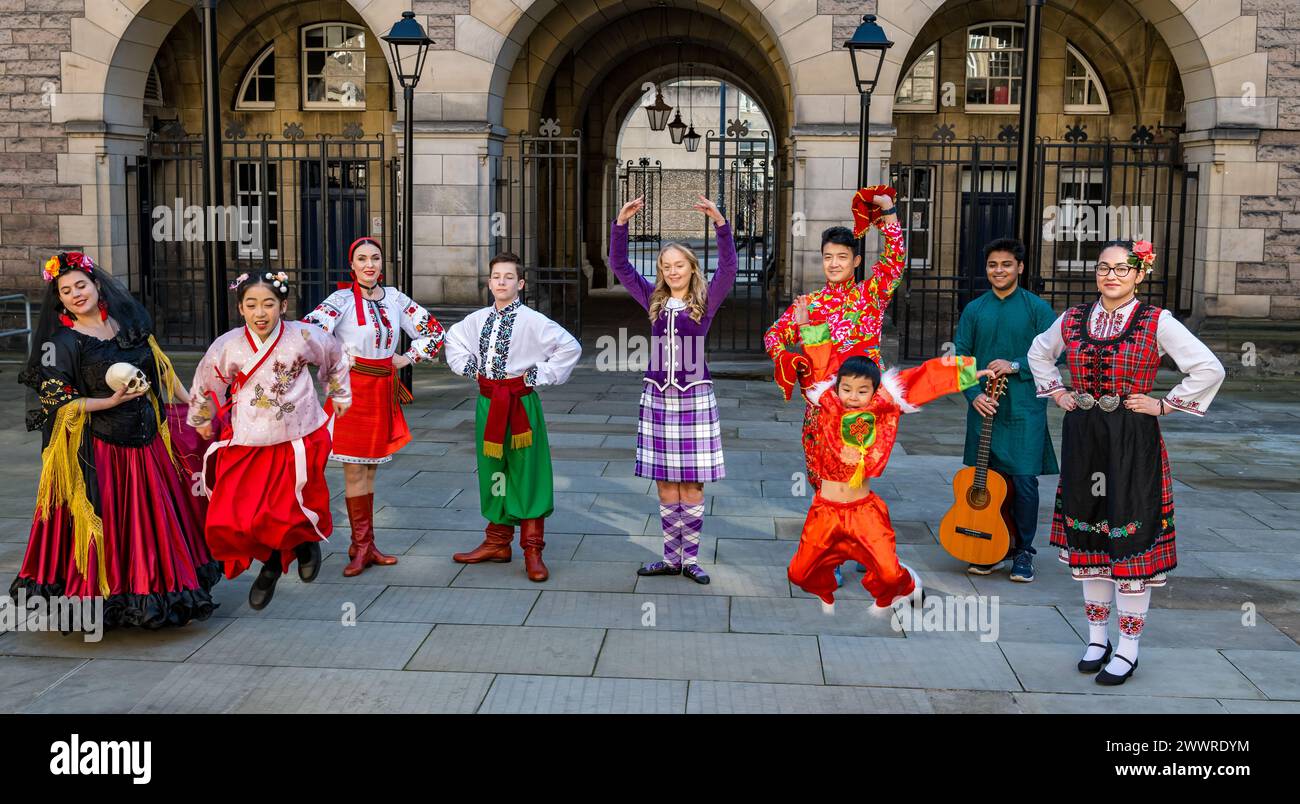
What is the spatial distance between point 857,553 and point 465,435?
18.0 ft

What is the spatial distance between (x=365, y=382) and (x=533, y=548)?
121 centimetres

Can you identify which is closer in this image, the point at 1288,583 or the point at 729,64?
the point at 1288,583

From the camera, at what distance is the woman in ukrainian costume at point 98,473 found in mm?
5324

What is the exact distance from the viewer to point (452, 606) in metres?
5.93

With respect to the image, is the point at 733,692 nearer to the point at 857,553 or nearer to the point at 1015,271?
the point at 857,553

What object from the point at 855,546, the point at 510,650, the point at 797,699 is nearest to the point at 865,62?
the point at 855,546

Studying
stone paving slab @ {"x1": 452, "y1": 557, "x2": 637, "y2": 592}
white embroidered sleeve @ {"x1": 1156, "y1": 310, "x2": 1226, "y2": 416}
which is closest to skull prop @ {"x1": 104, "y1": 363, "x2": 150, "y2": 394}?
stone paving slab @ {"x1": 452, "y1": 557, "x2": 637, "y2": 592}

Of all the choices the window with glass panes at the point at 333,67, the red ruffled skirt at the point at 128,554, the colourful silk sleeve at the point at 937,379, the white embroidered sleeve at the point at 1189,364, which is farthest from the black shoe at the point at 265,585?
the window with glass panes at the point at 333,67

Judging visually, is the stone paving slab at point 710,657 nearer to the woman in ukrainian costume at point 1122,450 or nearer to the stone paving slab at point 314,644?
the stone paving slab at point 314,644

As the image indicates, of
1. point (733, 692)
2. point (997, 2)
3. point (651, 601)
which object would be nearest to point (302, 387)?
point (651, 601)

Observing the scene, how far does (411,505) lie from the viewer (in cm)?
794

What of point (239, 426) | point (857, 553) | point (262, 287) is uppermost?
point (262, 287)

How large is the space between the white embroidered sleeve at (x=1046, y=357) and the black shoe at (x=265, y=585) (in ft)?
11.4

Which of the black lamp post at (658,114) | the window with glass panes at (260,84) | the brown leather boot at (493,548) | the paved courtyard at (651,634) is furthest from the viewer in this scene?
the black lamp post at (658,114)
